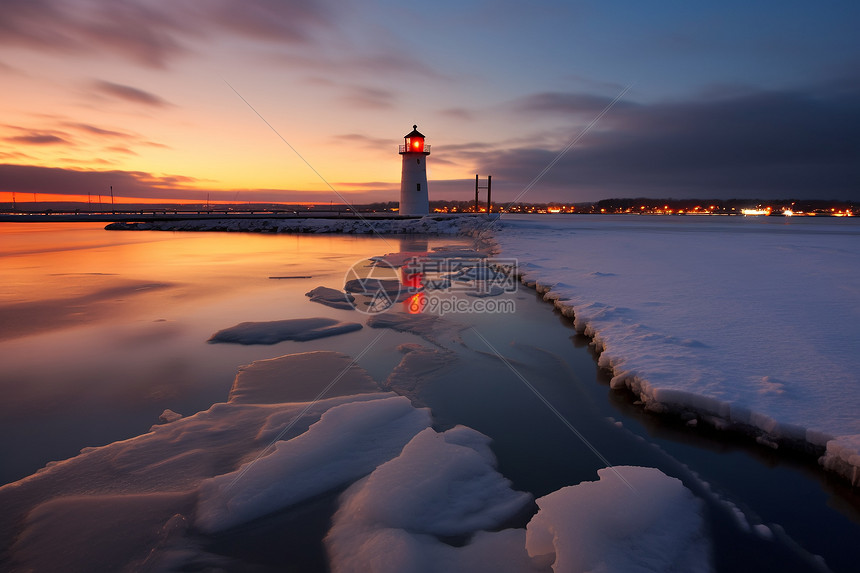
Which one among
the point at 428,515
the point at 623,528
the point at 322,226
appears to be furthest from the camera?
the point at 322,226

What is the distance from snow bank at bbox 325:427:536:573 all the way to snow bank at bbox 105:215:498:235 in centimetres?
3123

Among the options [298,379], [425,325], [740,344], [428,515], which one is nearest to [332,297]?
[425,325]

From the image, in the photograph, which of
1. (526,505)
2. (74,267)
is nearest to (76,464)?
(526,505)

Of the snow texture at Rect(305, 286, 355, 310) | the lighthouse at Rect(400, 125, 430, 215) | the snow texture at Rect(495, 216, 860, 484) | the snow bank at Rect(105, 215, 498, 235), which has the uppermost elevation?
the lighthouse at Rect(400, 125, 430, 215)

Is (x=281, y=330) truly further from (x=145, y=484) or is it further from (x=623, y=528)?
(x=623, y=528)

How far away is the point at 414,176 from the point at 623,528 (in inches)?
1524

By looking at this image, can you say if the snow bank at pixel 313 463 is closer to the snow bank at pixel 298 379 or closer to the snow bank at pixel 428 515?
the snow bank at pixel 428 515

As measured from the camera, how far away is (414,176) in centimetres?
3903

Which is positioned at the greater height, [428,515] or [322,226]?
[322,226]

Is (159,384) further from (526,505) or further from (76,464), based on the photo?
(526,505)

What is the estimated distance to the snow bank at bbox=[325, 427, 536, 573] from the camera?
85.1 inches

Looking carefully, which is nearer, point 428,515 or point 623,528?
point 623,528

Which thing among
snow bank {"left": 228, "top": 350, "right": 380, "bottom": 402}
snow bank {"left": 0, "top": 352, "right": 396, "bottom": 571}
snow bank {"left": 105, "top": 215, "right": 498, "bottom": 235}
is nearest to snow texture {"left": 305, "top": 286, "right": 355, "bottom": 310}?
snow bank {"left": 228, "top": 350, "right": 380, "bottom": 402}

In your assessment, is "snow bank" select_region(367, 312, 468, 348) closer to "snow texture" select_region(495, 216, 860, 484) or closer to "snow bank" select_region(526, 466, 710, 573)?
"snow texture" select_region(495, 216, 860, 484)
